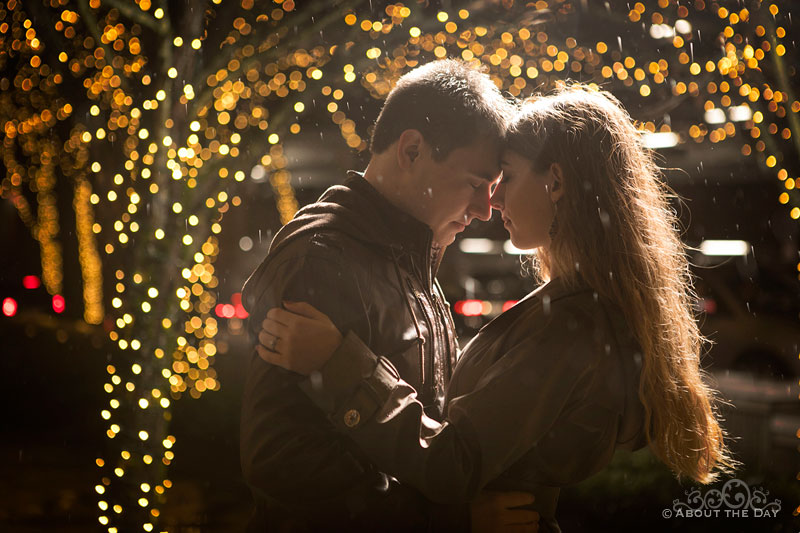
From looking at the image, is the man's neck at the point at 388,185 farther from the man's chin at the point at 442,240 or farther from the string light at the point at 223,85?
Result: the string light at the point at 223,85

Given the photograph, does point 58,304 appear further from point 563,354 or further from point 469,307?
point 563,354

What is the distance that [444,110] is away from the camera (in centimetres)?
239

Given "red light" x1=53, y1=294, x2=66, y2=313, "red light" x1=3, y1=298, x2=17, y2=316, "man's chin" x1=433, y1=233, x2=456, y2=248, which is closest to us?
"man's chin" x1=433, y1=233, x2=456, y2=248

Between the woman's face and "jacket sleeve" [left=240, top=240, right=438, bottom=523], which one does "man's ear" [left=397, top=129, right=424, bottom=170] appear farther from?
"jacket sleeve" [left=240, top=240, right=438, bottom=523]

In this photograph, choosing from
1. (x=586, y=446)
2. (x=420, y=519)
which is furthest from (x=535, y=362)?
(x=420, y=519)

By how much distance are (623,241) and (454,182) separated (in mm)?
568

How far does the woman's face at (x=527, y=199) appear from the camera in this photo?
7.64 ft

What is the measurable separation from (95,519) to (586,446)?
4.07 m

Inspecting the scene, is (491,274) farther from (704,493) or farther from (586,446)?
(586,446)

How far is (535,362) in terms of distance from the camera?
2.13m

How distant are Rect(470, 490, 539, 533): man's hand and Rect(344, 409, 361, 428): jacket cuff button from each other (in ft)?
1.69

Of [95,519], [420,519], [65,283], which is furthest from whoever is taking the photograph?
[65,283]

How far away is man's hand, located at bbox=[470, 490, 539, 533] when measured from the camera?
7.57ft

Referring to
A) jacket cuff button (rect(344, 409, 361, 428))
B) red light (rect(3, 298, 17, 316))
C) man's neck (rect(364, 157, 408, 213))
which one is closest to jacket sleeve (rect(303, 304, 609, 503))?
jacket cuff button (rect(344, 409, 361, 428))
